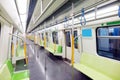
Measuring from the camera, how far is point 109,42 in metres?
3.56

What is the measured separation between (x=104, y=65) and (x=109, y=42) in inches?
24.0

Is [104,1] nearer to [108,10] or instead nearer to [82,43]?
[108,10]

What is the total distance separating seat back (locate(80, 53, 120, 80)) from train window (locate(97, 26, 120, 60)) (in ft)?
0.66

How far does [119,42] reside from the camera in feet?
10.5

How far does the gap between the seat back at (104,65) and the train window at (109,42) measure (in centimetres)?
20

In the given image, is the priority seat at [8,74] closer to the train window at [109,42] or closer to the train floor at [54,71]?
the train floor at [54,71]

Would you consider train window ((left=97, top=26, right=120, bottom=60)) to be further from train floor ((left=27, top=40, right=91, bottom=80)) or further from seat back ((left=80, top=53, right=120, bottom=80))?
train floor ((left=27, top=40, right=91, bottom=80))

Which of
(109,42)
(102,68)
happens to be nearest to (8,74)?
(102,68)

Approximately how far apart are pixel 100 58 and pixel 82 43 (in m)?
1.50

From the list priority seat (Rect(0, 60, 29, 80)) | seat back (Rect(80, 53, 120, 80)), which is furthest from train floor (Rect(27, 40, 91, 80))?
priority seat (Rect(0, 60, 29, 80))

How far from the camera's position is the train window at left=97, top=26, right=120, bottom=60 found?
319 cm

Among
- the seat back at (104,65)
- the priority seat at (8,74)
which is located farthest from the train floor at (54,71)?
the priority seat at (8,74)

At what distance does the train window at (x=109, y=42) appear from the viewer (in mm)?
3185

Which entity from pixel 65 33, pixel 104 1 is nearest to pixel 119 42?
pixel 104 1
